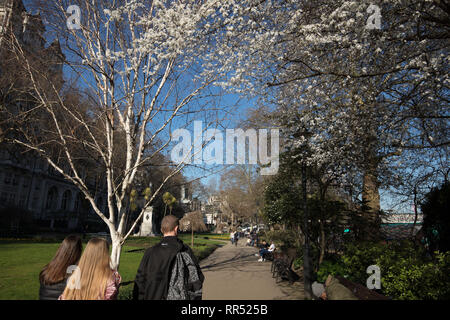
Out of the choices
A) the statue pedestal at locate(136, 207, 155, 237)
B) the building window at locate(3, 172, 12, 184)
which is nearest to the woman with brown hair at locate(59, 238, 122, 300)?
the statue pedestal at locate(136, 207, 155, 237)

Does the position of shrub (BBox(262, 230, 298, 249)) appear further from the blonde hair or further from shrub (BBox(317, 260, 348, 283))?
the blonde hair

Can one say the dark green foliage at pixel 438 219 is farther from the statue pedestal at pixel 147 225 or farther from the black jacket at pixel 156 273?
the statue pedestal at pixel 147 225

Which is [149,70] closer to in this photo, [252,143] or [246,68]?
[246,68]

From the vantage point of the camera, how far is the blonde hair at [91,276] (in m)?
2.60

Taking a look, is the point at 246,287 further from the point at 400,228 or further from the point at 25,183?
the point at 25,183

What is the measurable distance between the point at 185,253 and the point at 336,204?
355 inches

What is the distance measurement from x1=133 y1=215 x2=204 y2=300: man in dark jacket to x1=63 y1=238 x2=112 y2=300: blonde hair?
1.72 ft

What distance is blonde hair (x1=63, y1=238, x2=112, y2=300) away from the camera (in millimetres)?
2604

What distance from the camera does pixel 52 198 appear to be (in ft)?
166
